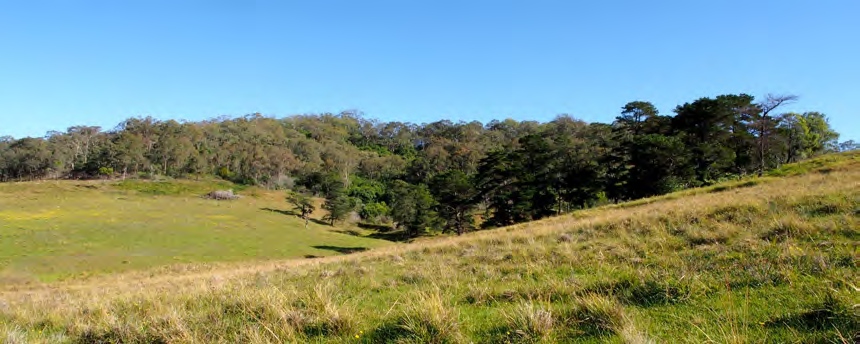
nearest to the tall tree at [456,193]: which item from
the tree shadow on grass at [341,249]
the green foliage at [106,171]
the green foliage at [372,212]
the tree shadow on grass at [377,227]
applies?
the tree shadow on grass at [341,249]

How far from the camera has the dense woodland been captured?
41406 millimetres

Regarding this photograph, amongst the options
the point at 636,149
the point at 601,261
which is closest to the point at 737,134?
the point at 636,149

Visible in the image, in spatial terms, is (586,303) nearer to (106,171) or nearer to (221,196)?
(221,196)

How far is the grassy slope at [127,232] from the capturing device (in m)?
29.3

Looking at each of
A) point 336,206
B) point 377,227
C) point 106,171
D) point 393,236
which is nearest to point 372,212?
point 377,227

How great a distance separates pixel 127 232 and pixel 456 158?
8882cm

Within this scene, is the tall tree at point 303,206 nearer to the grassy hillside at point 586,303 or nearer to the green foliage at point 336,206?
the green foliage at point 336,206

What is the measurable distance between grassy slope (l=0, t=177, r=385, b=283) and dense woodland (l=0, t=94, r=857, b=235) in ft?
52.8

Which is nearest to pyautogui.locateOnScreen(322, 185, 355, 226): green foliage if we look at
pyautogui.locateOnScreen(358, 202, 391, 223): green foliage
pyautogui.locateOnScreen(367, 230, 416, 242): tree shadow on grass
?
pyautogui.locateOnScreen(367, 230, 416, 242): tree shadow on grass

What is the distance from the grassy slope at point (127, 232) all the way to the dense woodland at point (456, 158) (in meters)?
16.1

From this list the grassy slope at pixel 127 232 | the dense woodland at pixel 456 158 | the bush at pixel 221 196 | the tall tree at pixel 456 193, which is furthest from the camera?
the bush at pixel 221 196

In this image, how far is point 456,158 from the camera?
118188 mm

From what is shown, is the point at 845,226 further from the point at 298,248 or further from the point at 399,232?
the point at 399,232

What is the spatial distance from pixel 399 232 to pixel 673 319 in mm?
69509
